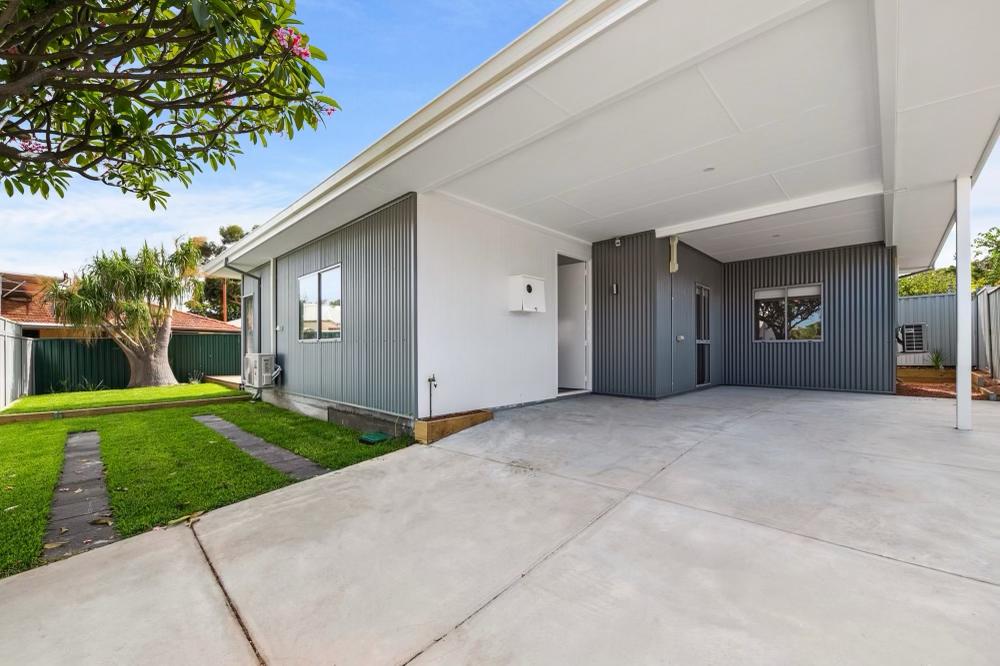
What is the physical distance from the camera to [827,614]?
146 centimetres

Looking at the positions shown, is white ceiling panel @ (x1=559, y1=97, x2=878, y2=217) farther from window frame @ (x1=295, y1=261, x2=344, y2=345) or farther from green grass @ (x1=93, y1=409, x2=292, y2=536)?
green grass @ (x1=93, y1=409, x2=292, y2=536)

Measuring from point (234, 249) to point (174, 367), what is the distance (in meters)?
6.51

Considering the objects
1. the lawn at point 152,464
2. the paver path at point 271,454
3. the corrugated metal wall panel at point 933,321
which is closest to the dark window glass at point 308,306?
the lawn at point 152,464

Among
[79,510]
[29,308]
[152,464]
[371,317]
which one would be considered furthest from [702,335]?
[29,308]

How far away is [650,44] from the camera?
2.34m

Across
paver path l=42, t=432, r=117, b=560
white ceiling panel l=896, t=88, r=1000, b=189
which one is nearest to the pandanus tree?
paver path l=42, t=432, r=117, b=560

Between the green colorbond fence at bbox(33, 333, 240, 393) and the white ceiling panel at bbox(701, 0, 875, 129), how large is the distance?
14.1 metres

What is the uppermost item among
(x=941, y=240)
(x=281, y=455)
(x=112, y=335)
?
(x=941, y=240)

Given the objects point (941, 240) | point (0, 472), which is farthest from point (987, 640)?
point (941, 240)

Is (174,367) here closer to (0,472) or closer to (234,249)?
(234,249)

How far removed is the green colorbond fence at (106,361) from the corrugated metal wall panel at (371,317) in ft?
25.1

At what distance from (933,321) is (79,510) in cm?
1519

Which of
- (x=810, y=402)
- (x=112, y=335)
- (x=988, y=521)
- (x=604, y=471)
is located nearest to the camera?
(x=988, y=521)

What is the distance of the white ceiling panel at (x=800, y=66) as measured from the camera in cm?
233
